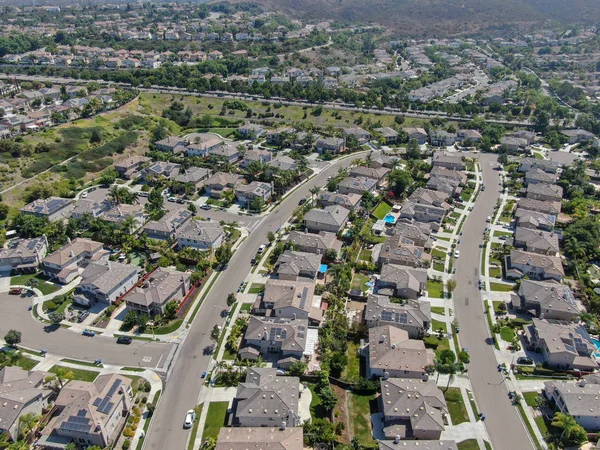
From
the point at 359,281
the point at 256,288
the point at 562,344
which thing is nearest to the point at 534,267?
the point at 562,344

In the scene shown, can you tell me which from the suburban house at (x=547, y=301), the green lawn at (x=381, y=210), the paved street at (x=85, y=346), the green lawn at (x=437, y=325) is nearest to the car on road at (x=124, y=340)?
the paved street at (x=85, y=346)

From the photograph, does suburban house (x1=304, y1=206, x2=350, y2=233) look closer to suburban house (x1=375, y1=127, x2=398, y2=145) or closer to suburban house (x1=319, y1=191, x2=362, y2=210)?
suburban house (x1=319, y1=191, x2=362, y2=210)

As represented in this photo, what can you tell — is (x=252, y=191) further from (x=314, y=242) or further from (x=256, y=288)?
(x=256, y=288)

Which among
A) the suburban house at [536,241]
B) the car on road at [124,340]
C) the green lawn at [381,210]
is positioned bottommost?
the car on road at [124,340]

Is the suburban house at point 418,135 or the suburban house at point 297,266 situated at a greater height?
the suburban house at point 418,135

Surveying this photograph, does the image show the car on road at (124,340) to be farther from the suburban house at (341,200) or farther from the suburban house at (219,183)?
the suburban house at (341,200)

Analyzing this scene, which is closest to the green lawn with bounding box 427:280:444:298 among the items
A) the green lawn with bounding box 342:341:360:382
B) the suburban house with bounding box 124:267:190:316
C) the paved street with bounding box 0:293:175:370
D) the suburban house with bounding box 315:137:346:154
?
the green lawn with bounding box 342:341:360:382
